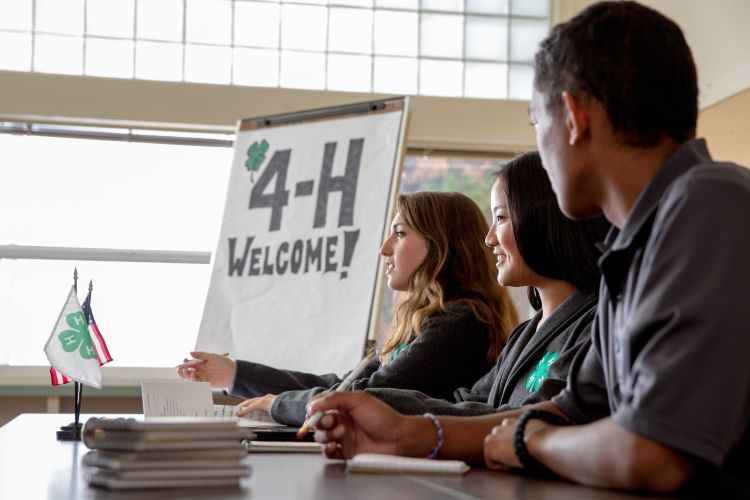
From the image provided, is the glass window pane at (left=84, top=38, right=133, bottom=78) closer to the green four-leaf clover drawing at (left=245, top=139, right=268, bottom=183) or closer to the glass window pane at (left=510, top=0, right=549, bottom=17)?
the green four-leaf clover drawing at (left=245, top=139, right=268, bottom=183)

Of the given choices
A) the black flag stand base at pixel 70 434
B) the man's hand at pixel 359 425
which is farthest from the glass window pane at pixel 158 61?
the man's hand at pixel 359 425

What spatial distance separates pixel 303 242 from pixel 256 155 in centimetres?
45

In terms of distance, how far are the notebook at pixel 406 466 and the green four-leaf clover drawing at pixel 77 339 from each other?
93 cm

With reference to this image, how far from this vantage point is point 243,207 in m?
3.98

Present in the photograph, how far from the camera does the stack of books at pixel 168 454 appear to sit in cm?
118

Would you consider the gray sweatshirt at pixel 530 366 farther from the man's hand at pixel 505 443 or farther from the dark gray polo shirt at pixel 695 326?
the dark gray polo shirt at pixel 695 326

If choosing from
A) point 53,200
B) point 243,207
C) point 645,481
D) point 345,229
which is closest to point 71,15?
point 53,200

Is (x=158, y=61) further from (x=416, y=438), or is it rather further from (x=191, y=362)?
(x=416, y=438)

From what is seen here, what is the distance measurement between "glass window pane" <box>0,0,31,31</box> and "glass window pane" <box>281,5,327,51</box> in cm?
106

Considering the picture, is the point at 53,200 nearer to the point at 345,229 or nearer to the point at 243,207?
the point at 243,207

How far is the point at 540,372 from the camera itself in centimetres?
188

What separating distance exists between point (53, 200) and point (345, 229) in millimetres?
1325

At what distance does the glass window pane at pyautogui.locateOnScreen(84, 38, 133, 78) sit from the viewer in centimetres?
423

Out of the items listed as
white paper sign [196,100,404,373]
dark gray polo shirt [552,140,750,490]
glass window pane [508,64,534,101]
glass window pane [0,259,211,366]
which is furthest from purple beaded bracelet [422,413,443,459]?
glass window pane [508,64,534,101]
